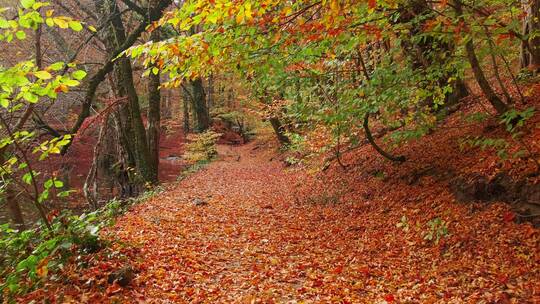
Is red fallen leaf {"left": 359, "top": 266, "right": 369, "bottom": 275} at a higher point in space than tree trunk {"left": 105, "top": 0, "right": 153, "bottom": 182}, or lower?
lower

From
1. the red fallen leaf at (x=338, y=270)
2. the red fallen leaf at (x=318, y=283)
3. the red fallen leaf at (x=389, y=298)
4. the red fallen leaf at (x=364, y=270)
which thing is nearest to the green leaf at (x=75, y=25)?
the red fallen leaf at (x=318, y=283)

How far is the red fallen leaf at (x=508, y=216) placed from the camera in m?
5.75

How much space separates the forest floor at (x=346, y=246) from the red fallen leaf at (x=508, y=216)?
2cm

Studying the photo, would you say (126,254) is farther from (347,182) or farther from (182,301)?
(347,182)

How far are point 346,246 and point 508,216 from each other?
8.85 ft

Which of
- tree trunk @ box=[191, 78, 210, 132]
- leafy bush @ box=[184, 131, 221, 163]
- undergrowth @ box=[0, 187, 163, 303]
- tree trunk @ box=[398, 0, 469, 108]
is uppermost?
tree trunk @ box=[398, 0, 469, 108]

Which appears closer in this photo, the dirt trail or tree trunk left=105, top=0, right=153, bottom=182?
the dirt trail

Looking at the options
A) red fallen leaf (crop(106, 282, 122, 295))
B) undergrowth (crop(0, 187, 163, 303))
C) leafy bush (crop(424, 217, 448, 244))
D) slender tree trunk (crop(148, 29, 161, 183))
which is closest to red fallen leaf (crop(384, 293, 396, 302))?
leafy bush (crop(424, 217, 448, 244))

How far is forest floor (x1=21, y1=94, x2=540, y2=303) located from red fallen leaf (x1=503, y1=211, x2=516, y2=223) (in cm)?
2

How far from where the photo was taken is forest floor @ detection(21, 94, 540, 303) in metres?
4.87

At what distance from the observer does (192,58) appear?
5.34 metres

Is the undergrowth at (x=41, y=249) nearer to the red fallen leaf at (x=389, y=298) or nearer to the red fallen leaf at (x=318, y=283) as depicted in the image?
the red fallen leaf at (x=318, y=283)

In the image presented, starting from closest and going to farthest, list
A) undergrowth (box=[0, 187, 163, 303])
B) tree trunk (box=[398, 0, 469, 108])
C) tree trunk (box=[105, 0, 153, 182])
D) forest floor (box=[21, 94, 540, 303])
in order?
undergrowth (box=[0, 187, 163, 303]), forest floor (box=[21, 94, 540, 303]), tree trunk (box=[398, 0, 469, 108]), tree trunk (box=[105, 0, 153, 182])

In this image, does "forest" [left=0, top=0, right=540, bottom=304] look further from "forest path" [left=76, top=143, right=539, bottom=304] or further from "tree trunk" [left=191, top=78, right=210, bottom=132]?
"tree trunk" [left=191, top=78, right=210, bottom=132]
